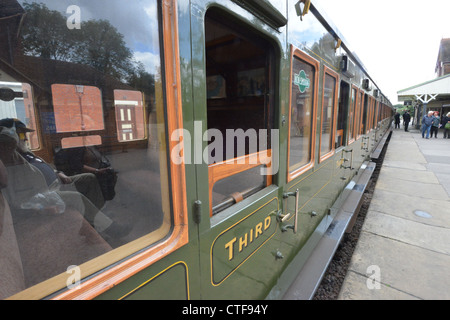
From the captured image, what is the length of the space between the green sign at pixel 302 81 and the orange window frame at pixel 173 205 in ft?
4.06

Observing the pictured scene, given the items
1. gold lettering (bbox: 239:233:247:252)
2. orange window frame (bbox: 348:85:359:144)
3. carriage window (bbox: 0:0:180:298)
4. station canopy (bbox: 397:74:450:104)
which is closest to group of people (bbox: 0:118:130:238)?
carriage window (bbox: 0:0:180:298)

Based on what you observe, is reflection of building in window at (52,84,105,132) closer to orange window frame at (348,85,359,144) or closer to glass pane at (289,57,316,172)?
glass pane at (289,57,316,172)

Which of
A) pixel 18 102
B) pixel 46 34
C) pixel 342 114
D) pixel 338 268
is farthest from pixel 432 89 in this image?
pixel 18 102

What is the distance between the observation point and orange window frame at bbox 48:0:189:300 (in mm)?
760

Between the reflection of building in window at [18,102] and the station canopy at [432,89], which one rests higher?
the station canopy at [432,89]

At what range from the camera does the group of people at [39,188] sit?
1269mm

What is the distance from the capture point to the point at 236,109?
2.50m

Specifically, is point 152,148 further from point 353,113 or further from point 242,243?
point 353,113

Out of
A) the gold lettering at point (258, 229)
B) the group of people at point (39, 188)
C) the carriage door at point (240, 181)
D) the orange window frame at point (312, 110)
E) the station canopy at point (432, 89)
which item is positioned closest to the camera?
the carriage door at point (240, 181)

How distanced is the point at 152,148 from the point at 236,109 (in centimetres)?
160

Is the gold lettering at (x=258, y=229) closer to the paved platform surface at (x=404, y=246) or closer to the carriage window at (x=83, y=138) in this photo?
the carriage window at (x=83, y=138)

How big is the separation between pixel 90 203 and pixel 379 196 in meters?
5.53

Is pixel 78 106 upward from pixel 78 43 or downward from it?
downward

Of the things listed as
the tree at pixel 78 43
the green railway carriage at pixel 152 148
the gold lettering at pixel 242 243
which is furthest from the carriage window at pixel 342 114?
the tree at pixel 78 43
